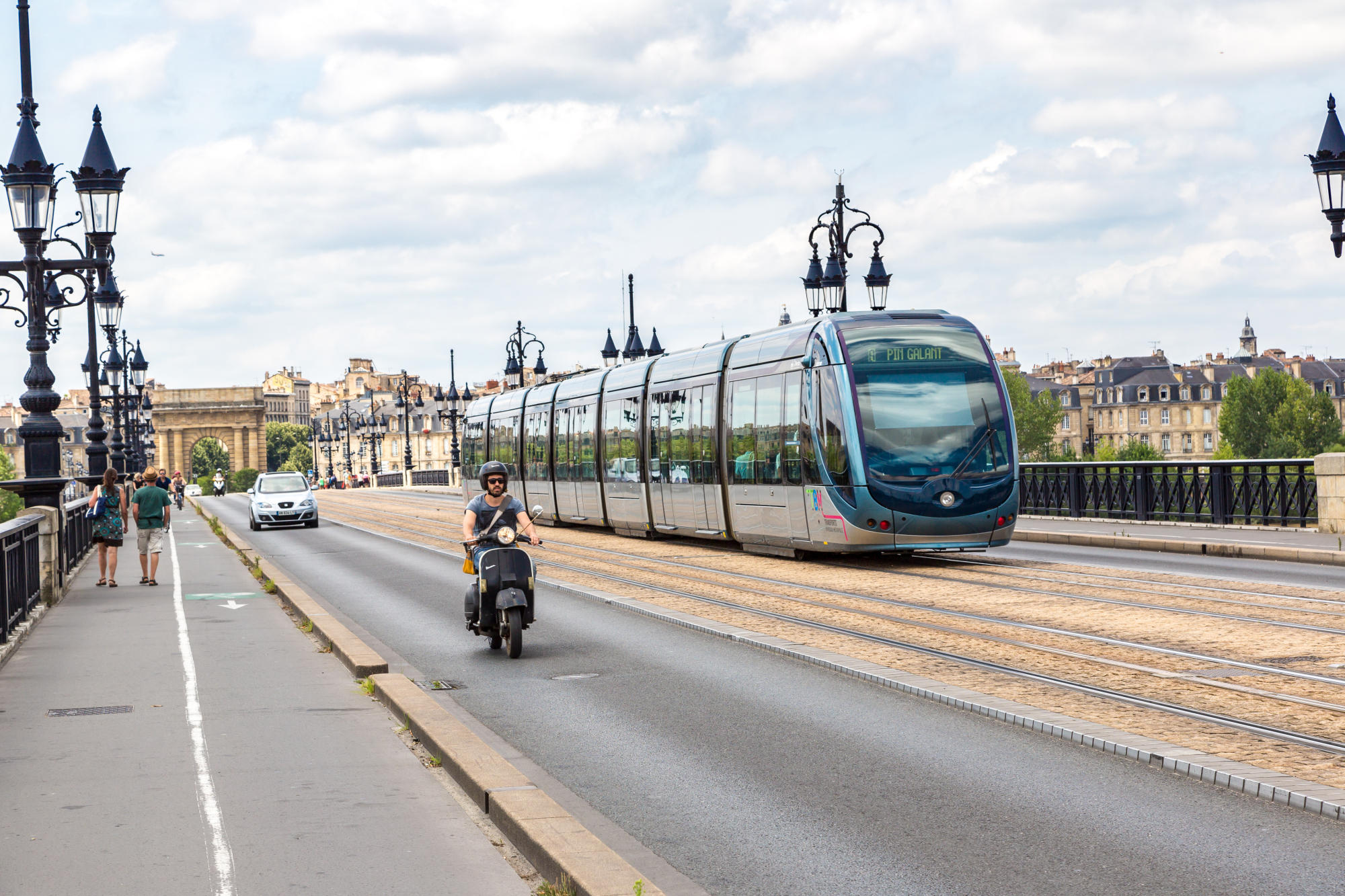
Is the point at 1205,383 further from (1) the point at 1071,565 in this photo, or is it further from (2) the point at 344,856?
(2) the point at 344,856

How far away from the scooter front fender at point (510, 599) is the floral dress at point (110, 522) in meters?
10.2

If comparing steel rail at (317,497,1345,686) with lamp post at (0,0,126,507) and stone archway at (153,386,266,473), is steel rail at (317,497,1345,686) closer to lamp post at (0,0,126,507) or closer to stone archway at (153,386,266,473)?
lamp post at (0,0,126,507)

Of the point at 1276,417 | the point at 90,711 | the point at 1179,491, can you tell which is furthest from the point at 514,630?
the point at 1276,417

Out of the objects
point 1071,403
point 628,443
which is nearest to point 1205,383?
point 1071,403

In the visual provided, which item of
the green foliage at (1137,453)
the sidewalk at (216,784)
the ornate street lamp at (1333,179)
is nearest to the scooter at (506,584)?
the sidewalk at (216,784)

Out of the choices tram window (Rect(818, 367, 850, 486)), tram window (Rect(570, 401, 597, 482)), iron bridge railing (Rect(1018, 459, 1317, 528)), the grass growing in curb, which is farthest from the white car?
the grass growing in curb

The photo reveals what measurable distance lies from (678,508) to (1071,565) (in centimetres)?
840

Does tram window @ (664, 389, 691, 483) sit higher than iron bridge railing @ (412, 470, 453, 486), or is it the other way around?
tram window @ (664, 389, 691, 483)

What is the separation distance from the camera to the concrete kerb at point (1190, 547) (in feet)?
62.8

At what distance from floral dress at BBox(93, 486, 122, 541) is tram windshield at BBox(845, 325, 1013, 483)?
9.75m

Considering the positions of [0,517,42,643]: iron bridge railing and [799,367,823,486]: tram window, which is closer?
[0,517,42,643]: iron bridge railing

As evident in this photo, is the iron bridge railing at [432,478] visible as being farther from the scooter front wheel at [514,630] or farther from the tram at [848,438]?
the scooter front wheel at [514,630]

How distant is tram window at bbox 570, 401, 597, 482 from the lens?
30.6m

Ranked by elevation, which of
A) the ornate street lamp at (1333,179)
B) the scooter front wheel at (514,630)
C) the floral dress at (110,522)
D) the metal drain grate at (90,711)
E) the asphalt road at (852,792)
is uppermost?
the ornate street lamp at (1333,179)
